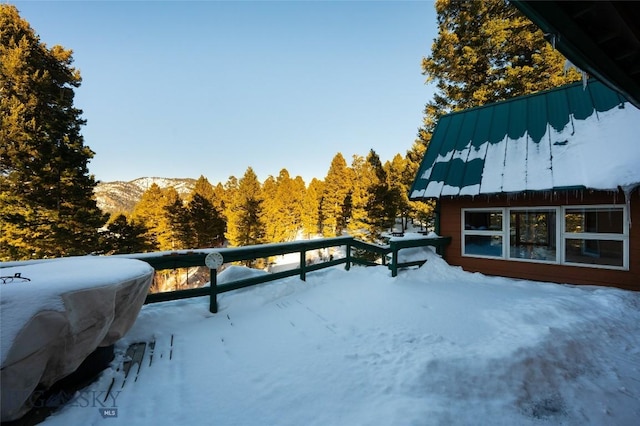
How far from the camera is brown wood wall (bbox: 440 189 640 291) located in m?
6.27

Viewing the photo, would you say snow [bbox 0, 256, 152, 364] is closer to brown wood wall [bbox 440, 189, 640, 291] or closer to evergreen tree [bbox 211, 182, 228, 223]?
brown wood wall [bbox 440, 189, 640, 291]

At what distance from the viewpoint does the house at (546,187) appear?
6336 mm

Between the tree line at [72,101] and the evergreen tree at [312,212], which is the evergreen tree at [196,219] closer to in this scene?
the evergreen tree at [312,212]

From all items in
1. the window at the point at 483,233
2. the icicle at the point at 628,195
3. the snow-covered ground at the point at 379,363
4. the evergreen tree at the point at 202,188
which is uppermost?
the evergreen tree at the point at 202,188

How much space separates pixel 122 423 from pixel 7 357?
1084mm

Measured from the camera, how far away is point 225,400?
9.28 ft

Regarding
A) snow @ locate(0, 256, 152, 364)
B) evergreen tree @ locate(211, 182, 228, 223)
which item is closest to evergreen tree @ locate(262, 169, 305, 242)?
evergreen tree @ locate(211, 182, 228, 223)

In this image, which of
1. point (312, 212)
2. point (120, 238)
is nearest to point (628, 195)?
point (120, 238)

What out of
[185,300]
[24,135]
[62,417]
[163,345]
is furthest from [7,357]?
[24,135]

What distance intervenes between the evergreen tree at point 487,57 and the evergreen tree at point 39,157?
20220mm

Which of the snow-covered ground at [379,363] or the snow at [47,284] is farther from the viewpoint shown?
the snow-covered ground at [379,363]

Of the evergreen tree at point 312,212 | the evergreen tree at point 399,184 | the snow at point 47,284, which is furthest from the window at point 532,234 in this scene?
the evergreen tree at point 312,212

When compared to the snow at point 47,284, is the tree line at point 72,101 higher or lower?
higher

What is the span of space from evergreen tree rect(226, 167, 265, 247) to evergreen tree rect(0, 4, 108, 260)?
16.7 metres
